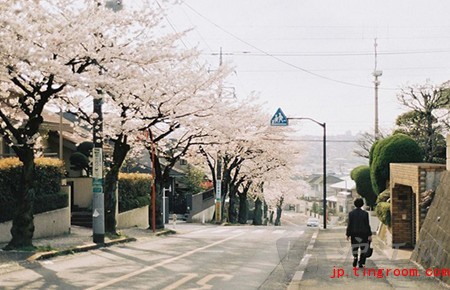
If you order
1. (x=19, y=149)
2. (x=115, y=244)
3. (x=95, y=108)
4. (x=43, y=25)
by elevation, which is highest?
(x=43, y=25)

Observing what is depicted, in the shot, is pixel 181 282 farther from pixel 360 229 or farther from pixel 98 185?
pixel 98 185

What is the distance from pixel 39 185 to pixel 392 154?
14044 mm

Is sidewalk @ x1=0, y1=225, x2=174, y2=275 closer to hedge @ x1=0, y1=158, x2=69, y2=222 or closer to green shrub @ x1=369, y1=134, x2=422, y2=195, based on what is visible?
hedge @ x1=0, y1=158, x2=69, y2=222

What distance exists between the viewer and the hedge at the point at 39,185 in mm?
20438

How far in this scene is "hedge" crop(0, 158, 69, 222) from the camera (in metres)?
20.4

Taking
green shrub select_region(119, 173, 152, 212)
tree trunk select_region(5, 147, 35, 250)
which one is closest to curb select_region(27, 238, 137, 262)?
tree trunk select_region(5, 147, 35, 250)

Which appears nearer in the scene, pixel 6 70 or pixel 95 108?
pixel 6 70

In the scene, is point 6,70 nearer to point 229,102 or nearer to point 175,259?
point 175,259

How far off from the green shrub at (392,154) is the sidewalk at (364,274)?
6.72 meters

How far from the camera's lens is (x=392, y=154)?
80.9 ft

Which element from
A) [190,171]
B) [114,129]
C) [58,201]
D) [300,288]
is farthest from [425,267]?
[190,171]

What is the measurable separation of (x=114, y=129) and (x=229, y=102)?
1074 centimetres

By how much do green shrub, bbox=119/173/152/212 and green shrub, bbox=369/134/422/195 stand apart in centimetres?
1442

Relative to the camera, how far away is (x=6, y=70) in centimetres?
1539
